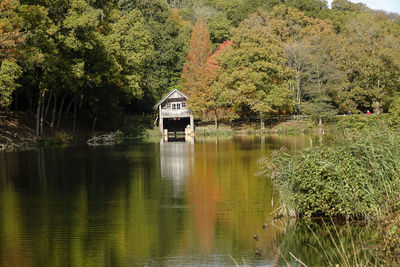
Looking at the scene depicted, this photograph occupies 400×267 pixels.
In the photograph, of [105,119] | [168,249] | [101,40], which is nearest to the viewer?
[168,249]

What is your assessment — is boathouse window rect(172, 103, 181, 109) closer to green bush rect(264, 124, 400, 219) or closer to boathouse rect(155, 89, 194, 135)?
boathouse rect(155, 89, 194, 135)

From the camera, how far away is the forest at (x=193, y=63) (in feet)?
126

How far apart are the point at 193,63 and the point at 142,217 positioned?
46.9 m

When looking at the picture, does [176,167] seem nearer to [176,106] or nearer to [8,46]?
[8,46]

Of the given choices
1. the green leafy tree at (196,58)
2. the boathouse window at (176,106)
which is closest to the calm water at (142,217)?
the boathouse window at (176,106)

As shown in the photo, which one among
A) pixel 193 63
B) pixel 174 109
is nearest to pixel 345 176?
pixel 174 109

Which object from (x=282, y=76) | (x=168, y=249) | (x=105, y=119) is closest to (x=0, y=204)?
(x=168, y=249)

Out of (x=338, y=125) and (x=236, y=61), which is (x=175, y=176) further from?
(x=236, y=61)

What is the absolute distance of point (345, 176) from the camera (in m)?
12.3

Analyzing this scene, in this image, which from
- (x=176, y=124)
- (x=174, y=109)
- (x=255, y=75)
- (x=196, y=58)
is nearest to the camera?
(x=255, y=75)

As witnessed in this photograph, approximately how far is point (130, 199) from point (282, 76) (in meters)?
39.7

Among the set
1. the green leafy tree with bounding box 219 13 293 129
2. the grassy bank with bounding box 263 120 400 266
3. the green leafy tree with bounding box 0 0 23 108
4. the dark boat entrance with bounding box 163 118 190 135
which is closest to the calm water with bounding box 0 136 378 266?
the grassy bank with bounding box 263 120 400 266

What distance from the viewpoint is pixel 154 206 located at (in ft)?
52.1

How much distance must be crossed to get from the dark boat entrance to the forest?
7.67ft
